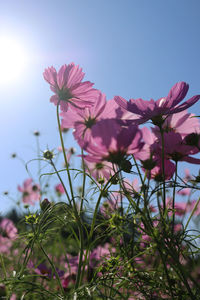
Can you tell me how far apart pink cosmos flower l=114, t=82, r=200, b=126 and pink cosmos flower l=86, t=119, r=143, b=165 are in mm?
89

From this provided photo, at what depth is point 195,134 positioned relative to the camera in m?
0.37

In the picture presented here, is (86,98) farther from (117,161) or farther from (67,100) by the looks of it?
(117,161)

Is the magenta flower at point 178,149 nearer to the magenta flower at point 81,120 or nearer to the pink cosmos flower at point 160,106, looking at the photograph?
the pink cosmos flower at point 160,106

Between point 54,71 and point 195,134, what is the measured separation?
29 centimetres

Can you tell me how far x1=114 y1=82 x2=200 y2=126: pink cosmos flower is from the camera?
1.23 feet

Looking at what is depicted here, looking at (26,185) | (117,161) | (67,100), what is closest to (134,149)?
(117,161)

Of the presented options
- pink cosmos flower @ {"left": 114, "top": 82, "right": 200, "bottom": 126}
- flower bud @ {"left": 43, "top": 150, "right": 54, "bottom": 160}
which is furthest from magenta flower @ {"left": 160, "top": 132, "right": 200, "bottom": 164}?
flower bud @ {"left": 43, "top": 150, "right": 54, "bottom": 160}

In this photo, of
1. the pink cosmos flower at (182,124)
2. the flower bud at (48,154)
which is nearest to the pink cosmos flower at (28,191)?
the flower bud at (48,154)

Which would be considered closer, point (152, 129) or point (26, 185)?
→ point (152, 129)

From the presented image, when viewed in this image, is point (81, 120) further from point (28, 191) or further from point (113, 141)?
point (28, 191)

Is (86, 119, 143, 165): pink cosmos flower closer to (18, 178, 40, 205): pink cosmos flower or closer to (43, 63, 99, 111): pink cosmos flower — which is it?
(43, 63, 99, 111): pink cosmos flower

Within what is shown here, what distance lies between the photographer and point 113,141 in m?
0.30

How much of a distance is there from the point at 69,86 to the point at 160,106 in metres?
0.20

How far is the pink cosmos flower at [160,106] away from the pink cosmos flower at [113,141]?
0.29 ft
